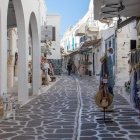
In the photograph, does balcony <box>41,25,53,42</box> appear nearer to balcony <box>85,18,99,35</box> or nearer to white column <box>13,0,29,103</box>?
balcony <box>85,18,99,35</box>

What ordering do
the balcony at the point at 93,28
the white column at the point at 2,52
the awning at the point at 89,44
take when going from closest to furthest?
the white column at the point at 2,52 → the awning at the point at 89,44 → the balcony at the point at 93,28

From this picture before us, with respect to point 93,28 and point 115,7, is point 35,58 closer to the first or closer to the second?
point 115,7

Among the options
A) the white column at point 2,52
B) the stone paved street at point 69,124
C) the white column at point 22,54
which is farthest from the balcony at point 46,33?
the white column at point 2,52

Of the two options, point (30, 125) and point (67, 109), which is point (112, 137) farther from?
point (67, 109)

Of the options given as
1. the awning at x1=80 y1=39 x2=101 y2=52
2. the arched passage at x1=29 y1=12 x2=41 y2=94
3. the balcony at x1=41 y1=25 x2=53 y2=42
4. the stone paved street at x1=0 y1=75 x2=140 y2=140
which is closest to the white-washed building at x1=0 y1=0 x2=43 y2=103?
the arched passage at x1=29 y1=12 x2=41 y2=94

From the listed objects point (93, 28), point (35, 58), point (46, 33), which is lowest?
point (35, 58)

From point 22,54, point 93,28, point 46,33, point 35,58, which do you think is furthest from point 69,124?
point 93,28

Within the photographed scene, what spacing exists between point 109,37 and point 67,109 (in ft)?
56.3

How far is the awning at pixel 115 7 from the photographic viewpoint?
13.2 m

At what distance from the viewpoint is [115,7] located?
1355 cm

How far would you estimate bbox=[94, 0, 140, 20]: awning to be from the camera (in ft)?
43.2

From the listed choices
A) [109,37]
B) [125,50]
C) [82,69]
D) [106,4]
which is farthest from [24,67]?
[82,69]

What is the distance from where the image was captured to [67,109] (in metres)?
13.5

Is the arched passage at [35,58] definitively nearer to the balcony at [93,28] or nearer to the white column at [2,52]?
the white column at [2,52]
